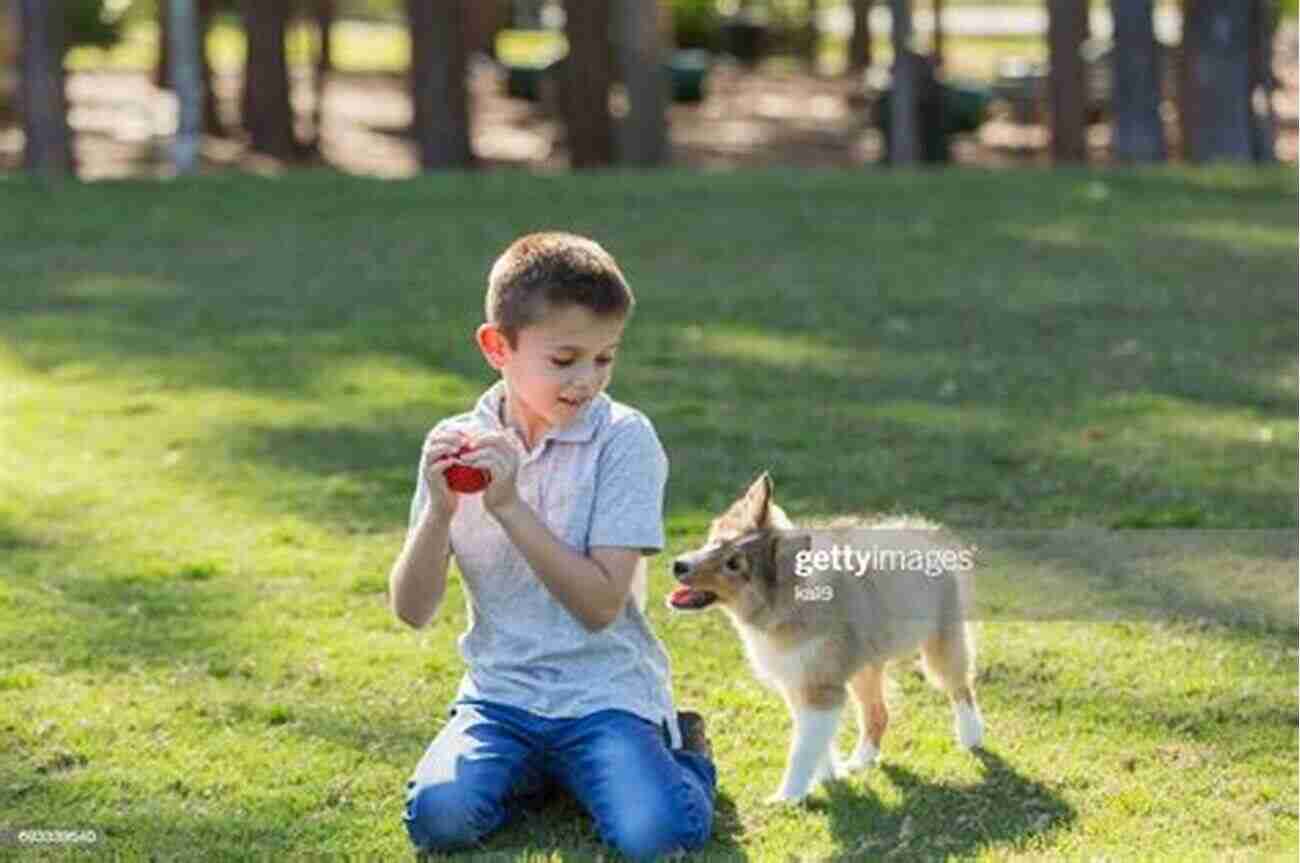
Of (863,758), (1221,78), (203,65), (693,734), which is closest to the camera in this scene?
(693,734)

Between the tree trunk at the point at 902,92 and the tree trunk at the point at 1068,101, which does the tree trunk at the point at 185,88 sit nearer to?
the tree trunk at the point at 902,92

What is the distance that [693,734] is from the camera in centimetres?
590

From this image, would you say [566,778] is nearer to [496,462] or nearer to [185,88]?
[496,462]

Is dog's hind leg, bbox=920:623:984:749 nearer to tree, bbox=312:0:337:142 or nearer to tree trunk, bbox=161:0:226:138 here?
tree trunk, bbox=161:0:226:138

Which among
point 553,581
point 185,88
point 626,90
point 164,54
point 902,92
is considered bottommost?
point 164,54

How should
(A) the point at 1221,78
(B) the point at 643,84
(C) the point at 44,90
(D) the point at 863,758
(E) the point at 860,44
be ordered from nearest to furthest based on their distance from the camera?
1. (D) the point at 863,758
2. (C) the point at 44,90
3. (A) the point at 1221,78
4. (B) the point at 643,84
5. (E) the point at 860,44

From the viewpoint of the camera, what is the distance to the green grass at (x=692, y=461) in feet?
19.5

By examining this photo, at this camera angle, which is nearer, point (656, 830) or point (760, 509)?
point (656, 830)

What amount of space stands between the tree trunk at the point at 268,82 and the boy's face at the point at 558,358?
20.9m

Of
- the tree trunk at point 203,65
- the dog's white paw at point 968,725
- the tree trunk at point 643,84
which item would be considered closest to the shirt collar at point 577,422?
the dog's white paw at point 968,725

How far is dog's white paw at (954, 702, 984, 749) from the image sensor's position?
6.20 meters

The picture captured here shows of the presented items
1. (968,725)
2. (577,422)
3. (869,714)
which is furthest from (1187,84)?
(577,422)

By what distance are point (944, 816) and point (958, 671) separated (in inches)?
18.8

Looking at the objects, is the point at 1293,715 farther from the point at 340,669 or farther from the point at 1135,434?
the point at 1135,434
